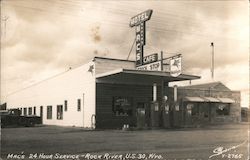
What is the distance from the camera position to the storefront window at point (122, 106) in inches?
1059

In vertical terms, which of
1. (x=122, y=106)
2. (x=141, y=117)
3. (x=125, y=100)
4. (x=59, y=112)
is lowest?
(x=141, y=117)

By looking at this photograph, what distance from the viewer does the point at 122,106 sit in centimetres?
2731

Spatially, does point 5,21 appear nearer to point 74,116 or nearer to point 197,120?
point 74,116

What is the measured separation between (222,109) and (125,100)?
502 inches

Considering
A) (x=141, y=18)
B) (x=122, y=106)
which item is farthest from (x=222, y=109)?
→ (x=141, y=18)

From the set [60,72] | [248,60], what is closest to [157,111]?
[60,72]

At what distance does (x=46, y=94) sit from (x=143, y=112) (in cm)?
1700

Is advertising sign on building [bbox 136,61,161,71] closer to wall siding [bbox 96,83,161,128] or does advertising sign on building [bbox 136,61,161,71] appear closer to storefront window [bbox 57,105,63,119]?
wall siding [bbox 96,83,161,128]

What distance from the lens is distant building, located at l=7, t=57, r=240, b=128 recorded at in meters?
25.1

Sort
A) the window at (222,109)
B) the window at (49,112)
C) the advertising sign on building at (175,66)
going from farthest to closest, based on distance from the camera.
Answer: the window at (49,112), the window at (222,109), the advertising sign on building at (175,66)

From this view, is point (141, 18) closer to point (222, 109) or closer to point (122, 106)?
point (122, 106)

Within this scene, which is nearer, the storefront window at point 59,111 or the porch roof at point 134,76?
the porch roof at point 134,76

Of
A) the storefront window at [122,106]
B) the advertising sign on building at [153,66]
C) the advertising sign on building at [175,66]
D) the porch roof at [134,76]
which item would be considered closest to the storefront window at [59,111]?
the storefront window at [122,106]

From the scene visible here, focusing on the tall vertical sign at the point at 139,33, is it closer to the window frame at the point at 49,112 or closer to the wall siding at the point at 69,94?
the wall siding at the point at 69,94
